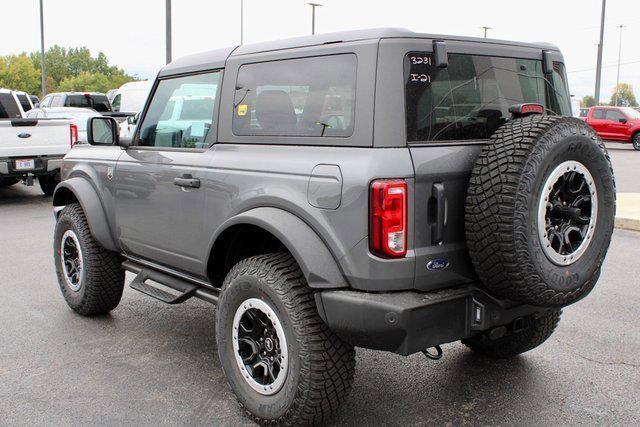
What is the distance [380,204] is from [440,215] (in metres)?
0.30

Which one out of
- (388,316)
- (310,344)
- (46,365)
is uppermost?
(388,316)

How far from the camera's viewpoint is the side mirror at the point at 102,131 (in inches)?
185

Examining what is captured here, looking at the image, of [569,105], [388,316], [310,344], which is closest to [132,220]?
[310,344]

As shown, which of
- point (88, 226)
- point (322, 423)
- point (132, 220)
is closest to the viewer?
point (322, 423)

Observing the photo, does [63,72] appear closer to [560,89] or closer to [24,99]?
[24,99]

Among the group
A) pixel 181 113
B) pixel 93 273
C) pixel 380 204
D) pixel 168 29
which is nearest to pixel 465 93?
pixel 380 204

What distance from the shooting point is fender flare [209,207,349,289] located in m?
3.03

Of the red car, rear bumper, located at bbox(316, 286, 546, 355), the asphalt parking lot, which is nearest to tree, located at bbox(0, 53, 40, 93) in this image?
the red car

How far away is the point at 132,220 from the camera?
14.9 feet

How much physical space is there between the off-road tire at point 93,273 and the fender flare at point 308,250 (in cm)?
225

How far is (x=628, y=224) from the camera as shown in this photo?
8.93 metres

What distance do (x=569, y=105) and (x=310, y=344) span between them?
226 cm

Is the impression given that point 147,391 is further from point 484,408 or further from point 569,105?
point 569,105

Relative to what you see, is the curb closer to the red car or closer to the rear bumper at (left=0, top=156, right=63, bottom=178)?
the rear bumper at (left=0, top=156, right=63, bottom=178)
